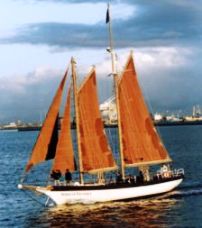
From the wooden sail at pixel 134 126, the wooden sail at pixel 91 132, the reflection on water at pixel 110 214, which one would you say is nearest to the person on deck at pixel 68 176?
the wooden sail at pixel 91 132

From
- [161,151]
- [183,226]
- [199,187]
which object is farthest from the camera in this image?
[199,187]

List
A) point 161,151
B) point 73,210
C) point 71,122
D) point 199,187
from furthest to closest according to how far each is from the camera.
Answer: point 199,187, point 161,151, point 71,122, point 73,210

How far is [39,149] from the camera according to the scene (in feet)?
187

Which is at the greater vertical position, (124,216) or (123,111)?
(123,111)

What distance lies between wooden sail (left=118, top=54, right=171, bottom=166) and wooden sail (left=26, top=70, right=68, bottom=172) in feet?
25.4

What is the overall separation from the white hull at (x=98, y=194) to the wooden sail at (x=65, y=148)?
2.35 m

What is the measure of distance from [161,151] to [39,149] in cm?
1422

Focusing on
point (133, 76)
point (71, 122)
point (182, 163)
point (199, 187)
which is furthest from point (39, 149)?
point (182, 163)

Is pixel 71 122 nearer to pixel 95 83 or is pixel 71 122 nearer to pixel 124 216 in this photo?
pixel 95 83

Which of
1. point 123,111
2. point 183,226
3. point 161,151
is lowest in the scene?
point 183,226

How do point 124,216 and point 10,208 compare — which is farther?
point 10,208

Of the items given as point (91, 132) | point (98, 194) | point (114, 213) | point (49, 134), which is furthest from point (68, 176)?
point (114, 213)

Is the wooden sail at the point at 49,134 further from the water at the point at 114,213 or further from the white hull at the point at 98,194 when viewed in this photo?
the water at the point at 114,213

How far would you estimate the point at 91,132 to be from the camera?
199ft
